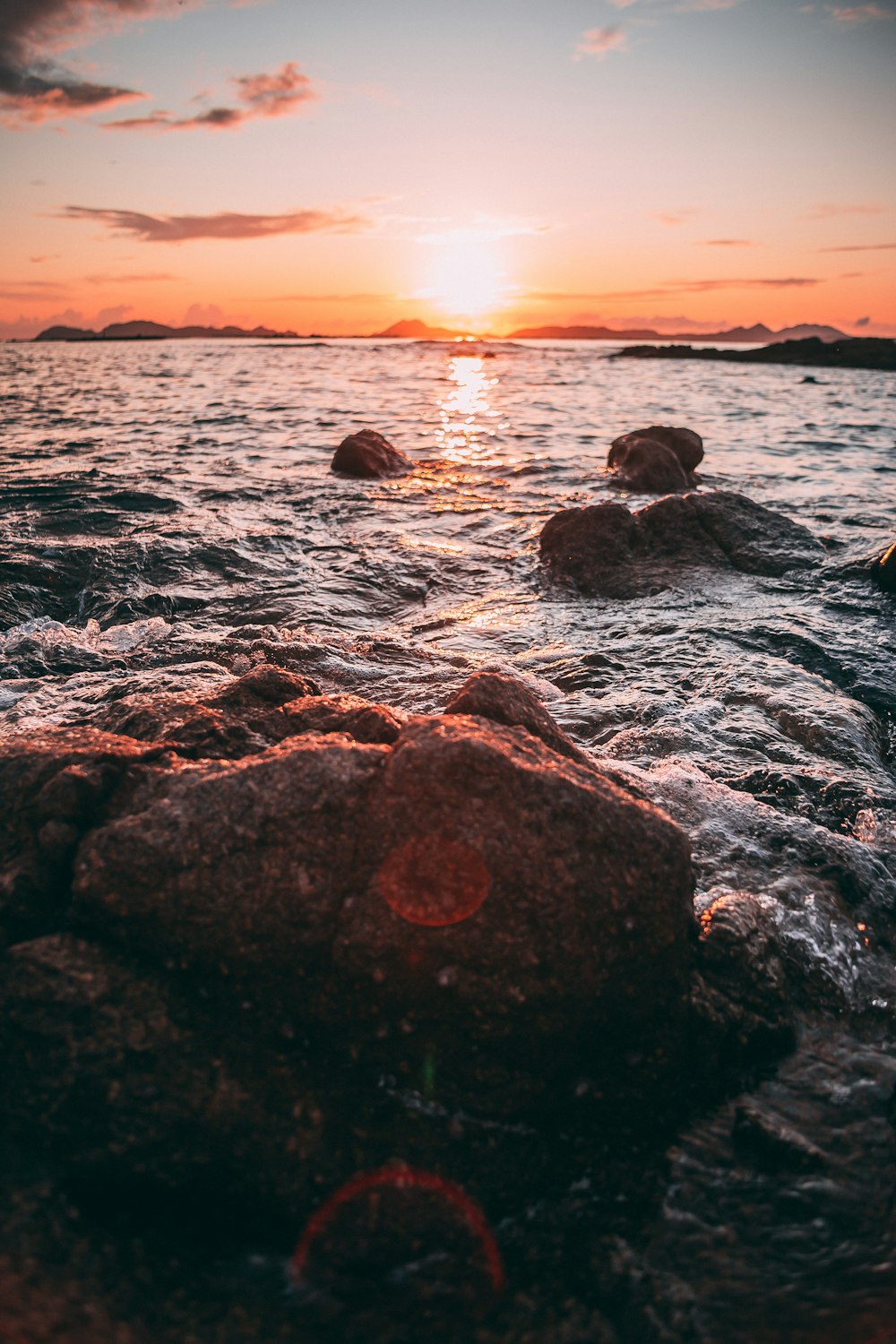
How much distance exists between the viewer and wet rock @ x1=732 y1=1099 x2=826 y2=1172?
254 cm

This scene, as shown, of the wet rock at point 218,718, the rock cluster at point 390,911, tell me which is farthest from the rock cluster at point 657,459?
the rock cluster at point 390,911

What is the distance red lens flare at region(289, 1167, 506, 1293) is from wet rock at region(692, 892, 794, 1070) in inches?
40.9

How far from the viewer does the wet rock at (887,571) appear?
859 centimetres

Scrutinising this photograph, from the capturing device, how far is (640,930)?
2701 mm

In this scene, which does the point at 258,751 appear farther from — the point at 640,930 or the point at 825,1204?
the point at 825,1204

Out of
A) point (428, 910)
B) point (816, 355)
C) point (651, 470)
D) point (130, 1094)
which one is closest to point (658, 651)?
point (428, 910)

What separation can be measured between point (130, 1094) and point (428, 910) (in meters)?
1.06

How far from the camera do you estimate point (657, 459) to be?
1398 centimetres

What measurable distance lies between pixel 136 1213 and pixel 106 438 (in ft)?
63.4

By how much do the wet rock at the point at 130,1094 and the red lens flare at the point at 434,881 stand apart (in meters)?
0.68

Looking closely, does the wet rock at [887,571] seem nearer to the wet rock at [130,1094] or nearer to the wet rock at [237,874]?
the wet rock at [237,874]

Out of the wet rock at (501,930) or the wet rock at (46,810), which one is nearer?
the wet rock at (501,930)

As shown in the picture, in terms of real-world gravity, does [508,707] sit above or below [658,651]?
above

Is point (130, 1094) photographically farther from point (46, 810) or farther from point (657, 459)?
point (657, 459)
